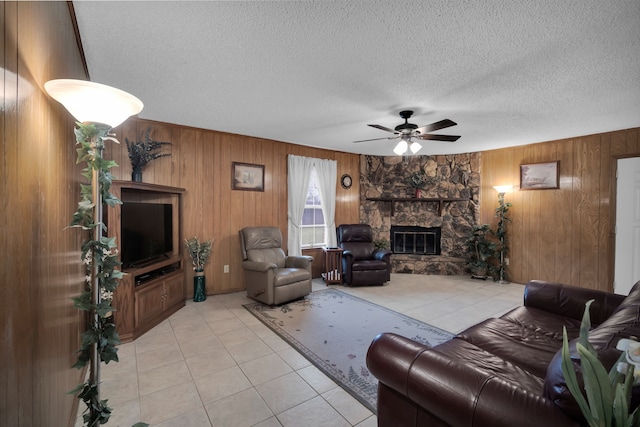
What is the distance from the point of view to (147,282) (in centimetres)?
298

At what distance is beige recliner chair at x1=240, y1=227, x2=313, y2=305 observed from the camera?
11.7 feet

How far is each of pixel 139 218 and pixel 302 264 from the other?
2.17 meters

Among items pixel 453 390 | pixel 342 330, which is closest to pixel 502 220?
pixel 342 330

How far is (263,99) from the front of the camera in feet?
9.62

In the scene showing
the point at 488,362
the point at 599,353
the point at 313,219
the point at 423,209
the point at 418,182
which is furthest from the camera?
the point at 423,209

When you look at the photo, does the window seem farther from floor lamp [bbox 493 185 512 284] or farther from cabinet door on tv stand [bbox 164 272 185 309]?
floor lamp [bbox 493 185 512 284]

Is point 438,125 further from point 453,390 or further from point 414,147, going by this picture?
point 453,390

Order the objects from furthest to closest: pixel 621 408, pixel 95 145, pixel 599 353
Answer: pixel 95 145
pixel 599 353
pixel 621 408

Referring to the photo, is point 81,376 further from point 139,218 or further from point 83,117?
point 83,117

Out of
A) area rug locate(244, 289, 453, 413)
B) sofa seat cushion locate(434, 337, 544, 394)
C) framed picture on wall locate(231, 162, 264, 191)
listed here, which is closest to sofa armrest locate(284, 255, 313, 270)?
area rug locate(244, 289, 453, 413)

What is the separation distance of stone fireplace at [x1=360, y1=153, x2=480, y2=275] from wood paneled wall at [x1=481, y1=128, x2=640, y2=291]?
51 cm

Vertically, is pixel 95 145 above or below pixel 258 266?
above

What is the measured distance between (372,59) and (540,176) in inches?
171

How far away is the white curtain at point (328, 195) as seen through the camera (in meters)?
5.34
